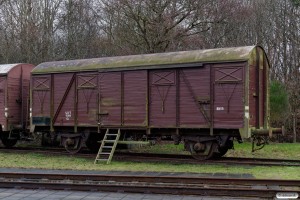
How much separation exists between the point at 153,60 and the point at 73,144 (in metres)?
4.94

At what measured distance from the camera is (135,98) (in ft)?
48.6

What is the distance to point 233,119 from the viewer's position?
13.0 meters

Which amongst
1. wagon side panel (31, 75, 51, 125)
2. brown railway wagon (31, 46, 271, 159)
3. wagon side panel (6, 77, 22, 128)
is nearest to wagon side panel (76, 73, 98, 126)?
brown railway wagon (31, 46, 271, 159)

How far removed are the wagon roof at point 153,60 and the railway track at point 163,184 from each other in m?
4.92

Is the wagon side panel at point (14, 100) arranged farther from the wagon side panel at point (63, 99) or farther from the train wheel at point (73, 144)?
the train wheel at point (73, 144)

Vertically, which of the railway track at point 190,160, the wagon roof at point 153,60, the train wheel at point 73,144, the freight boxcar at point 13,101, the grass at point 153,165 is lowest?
the grass at point 153,165

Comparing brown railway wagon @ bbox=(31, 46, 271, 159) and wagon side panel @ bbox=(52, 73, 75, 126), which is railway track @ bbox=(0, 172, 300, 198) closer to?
brown railway wagon @ bbox=(31, 46, 271, 159)

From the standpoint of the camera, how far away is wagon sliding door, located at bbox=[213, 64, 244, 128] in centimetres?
1295

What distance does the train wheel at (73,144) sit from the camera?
16.2 meters

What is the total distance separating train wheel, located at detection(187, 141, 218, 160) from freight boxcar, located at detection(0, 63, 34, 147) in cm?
857

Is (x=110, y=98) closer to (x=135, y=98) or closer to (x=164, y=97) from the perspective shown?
(x=135, y=98)

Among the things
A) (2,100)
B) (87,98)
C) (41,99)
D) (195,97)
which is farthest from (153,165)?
(2,100)

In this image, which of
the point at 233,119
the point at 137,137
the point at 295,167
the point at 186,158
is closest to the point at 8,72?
the point at 137,137

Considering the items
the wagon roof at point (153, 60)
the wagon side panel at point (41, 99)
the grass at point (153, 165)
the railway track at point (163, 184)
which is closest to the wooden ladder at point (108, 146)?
the grass at point (153, 165)
